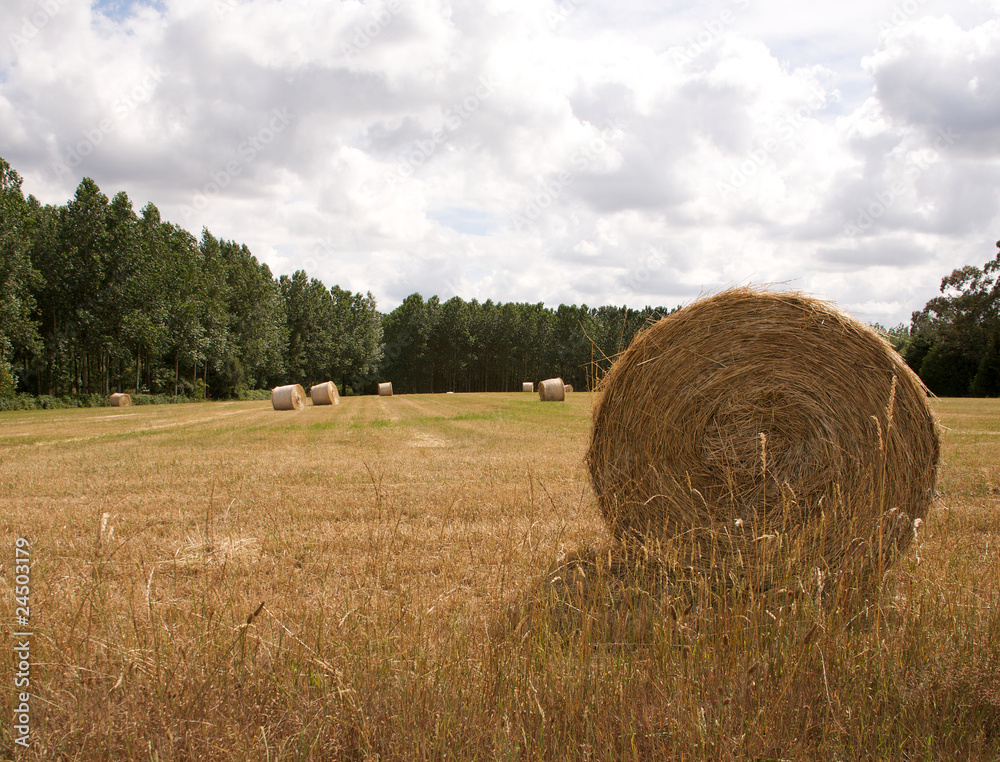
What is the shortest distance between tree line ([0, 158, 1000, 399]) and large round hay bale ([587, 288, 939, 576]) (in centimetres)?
1639

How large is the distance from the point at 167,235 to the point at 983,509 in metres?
65.0

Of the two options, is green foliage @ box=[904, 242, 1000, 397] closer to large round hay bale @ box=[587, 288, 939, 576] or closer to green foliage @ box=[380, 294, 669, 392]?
green foliage @ box=[380, 294, 669, 392]

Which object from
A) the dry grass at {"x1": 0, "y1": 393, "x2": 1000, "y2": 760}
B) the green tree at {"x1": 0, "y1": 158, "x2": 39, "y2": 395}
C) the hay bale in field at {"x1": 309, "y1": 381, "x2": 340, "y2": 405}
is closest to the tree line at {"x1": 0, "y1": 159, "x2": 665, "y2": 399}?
the green tree at {"x1": 0, "y1": 158, "x2": 39, "y2": 395}

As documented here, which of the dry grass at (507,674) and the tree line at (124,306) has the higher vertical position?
the tree line at (124,306)

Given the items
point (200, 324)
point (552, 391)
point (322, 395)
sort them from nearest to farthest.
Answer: point (322, 395), point (552, 391), point (200, 324)

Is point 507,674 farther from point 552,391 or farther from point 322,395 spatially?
point 322,395

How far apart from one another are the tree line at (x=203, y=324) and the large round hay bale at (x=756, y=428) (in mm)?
16390

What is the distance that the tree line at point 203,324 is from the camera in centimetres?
4175

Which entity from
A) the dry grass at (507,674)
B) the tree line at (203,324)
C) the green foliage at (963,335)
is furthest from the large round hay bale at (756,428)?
the green foliage at (963,335)

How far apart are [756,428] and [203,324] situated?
5883cm

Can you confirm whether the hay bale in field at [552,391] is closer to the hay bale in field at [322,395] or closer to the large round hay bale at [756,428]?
the hay bale in field at [322,395]

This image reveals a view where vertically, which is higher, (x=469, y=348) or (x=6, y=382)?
(x=469, y=348)

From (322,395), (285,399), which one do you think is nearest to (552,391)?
(322,395)

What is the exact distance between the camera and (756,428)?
5.20 m
